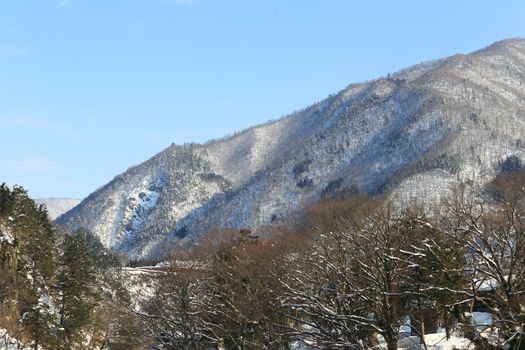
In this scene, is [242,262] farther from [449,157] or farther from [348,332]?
[449,157]

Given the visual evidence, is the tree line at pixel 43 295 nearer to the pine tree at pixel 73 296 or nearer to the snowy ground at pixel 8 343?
the pine tree at pixel 73 296

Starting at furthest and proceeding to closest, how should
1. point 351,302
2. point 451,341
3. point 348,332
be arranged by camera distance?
point 451,341 < point 351,302 < point 348,332

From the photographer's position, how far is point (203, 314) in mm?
35250

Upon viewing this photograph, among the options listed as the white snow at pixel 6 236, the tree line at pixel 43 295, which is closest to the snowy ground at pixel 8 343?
the tree line at pixel 43 295

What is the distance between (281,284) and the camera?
26516mm

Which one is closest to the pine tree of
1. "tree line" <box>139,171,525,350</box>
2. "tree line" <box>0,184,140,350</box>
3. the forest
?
"tree line" <box>0,184,140,350</box>

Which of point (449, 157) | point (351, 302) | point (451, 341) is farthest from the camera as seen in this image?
point (449, 157)

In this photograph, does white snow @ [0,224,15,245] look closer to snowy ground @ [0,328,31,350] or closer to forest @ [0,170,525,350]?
forest @ [0,170,525,350]

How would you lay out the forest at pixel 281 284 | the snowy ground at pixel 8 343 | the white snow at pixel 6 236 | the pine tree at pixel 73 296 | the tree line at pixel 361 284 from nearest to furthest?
the tree line at pixel 361 284
the forest at pixel 281 284
the snowy ground at pixel 8 343
the pine tree at pixel 73 296
the white snow at pixel 6 236

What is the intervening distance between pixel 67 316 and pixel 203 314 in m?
16.4

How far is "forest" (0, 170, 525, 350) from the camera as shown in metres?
20.9

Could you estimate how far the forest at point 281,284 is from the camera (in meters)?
20.9

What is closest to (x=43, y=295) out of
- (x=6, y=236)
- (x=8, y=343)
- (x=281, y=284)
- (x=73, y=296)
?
(x=73, y=296)

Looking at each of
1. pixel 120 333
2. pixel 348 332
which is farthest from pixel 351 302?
pixel 120 333
